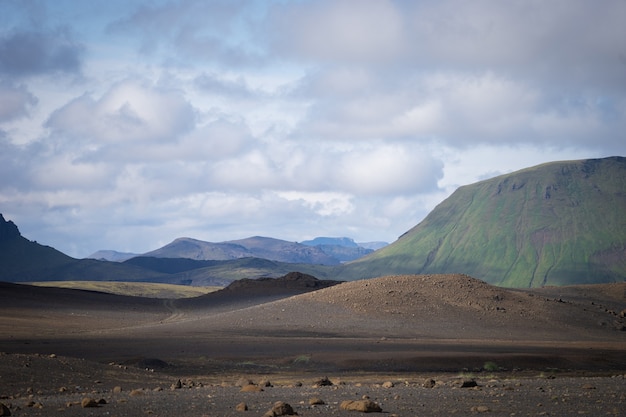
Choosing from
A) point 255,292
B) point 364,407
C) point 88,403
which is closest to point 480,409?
point 364,407

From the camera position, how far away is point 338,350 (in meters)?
43.2

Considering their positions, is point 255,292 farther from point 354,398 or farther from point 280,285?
point 354,398

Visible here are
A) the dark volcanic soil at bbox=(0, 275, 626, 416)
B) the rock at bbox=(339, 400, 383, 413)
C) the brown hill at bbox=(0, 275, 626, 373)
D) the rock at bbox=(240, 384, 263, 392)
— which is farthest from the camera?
the brown hill at bbox=(0, 275, 626, 373)

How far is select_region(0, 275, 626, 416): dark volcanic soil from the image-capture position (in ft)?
63.2

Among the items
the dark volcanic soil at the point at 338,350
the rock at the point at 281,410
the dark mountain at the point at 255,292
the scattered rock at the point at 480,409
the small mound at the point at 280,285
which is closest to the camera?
the rock at the point at 281,410

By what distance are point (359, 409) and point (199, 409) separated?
3.55 m

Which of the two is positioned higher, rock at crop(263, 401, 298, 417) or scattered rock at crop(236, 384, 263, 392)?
rock at crop(263, 401, 298, 417)

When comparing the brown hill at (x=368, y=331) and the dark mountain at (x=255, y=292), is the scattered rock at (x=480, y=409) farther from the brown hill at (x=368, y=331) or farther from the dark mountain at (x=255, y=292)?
the dark mountain at (x=255, y=292)

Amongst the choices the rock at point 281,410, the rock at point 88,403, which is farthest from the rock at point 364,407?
the rock at point 88,403

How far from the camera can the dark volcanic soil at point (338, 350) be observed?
1925 cm

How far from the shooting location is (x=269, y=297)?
300 ft

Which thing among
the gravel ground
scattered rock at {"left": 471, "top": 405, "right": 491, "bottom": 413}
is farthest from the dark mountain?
scattered rock at {"left": 471, "top": 405, "right": 491, "bottom": 413}

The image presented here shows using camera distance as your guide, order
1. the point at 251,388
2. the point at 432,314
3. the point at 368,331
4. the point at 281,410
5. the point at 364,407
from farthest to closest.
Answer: the point at 432,314
the point at 368,331
the point at 251,388
the point at 364,407
the point at 281,410

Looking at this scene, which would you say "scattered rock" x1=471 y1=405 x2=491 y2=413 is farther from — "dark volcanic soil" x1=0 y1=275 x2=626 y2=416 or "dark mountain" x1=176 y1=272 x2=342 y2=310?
"dark mountain" x1=176 y1=272 x2=342 y2=310
